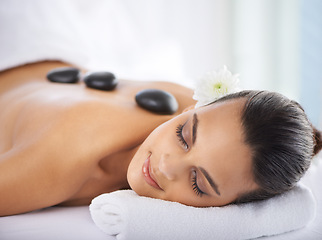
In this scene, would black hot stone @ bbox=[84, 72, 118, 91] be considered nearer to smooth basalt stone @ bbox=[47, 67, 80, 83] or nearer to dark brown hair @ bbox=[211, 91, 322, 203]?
smooth basalt stone @ bbox=[47, 67, 80, 83]

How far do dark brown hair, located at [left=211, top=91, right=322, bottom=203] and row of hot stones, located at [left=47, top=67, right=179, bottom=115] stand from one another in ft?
1.31

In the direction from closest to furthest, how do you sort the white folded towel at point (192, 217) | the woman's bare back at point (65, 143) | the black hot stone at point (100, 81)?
the white folded towel at point (192, 217) < the woman's bare back at point (65, 143) < the black hot stone at point (100, 81)

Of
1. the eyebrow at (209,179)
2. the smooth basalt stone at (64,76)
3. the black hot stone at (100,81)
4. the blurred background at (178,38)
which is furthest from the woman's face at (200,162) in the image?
the blurred background at (178,38)

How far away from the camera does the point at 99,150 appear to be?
3.53 ft

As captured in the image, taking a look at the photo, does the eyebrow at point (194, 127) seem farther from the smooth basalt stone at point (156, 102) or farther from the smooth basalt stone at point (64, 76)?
the smooth basalt stone at point (64, 76)

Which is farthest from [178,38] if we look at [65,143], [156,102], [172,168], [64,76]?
[172,168]

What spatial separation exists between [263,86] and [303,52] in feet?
1.30

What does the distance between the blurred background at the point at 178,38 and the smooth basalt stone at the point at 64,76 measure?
21 cm

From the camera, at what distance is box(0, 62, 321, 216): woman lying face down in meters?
0.86

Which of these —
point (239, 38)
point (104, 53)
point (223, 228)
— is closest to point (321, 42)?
point (239, 38)

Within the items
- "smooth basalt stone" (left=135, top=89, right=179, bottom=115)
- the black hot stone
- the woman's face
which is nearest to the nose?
the woman's face

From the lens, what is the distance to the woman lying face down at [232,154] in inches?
33.4

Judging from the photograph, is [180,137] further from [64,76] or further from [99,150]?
[64,76]

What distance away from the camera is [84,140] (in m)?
1.05
